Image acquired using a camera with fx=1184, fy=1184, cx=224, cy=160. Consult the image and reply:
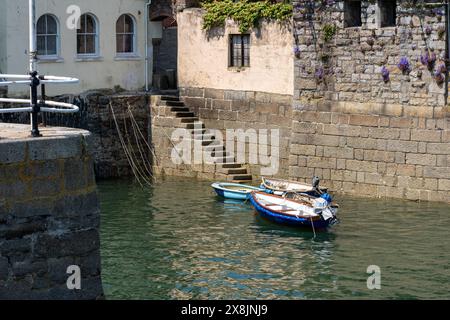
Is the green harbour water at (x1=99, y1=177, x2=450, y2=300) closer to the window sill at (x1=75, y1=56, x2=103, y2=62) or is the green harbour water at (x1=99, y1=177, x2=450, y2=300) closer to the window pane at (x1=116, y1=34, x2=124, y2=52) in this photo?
the window sill at (x1=75, y1=56, x2=103, y2=62)

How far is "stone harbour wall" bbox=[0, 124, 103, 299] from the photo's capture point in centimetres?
1202

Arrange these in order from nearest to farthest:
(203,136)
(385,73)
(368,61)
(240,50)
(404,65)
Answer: (404,65)
(385,73)
(368,61)
(240,50)
(203,136)

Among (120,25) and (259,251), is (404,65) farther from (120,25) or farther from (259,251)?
(120,25)

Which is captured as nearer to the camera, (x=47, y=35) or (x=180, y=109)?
(x=47, y=35)

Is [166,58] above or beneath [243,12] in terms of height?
beneath

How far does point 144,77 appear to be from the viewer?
119ft

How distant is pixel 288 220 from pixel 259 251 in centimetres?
222

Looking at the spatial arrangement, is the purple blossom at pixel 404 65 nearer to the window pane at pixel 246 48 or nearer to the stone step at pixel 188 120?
the window pane at pixel 246 48

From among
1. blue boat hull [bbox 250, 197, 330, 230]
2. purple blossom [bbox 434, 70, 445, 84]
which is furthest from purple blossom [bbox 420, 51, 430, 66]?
blue boat hull [bbox 250, 197, 330, 230]

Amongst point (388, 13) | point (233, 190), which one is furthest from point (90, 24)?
point (388, 13)

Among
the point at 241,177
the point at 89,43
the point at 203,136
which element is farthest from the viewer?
the point at 89,43

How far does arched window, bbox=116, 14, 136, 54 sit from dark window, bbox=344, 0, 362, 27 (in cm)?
843

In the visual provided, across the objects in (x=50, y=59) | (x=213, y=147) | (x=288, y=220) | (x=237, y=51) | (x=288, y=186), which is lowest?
(x=288, y=220)

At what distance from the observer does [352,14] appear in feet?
98.8
